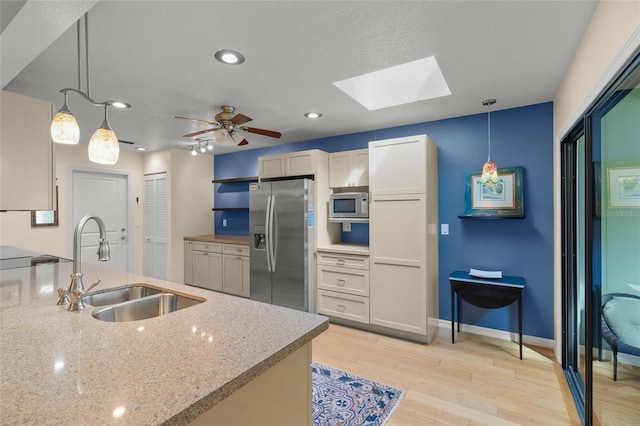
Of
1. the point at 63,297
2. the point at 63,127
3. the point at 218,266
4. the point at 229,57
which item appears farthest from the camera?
the point at 218,266

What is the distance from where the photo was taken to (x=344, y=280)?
3.66m

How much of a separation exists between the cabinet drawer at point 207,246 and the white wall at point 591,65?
434cm

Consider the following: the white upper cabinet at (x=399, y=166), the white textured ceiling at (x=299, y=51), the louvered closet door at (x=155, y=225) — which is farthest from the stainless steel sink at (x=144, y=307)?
the louvered closet door at (x=155, y=225)

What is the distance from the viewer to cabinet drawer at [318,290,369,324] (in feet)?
11.5

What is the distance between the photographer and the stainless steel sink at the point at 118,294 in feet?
5.53

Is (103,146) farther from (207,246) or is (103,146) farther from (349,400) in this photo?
(207,246)

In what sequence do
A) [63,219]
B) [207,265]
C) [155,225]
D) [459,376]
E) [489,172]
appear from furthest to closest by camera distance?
[155,225]
[207,265]
[63,219]
[489,172]
[459,376]

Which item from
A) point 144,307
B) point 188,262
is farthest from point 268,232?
point 144,307

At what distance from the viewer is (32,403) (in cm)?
72

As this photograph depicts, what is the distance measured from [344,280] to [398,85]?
7.31 ft

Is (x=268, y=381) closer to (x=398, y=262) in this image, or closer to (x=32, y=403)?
(x=32, y=403)

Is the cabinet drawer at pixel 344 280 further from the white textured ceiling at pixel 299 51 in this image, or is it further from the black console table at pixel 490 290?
the white textured ceiling at pixel 299 51

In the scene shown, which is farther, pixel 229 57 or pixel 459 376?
pixel 459 376

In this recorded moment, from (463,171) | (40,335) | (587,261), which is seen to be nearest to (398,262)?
(463,171)
